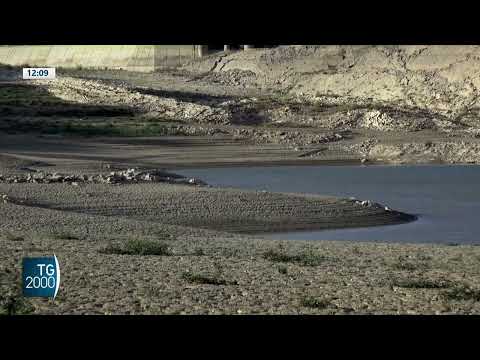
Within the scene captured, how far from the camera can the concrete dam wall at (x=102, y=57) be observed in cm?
6184

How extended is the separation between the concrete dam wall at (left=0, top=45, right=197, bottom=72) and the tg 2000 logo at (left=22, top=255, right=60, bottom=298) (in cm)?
5037

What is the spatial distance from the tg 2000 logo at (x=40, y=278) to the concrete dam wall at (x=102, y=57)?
5037 cm

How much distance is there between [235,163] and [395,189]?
24.1ft

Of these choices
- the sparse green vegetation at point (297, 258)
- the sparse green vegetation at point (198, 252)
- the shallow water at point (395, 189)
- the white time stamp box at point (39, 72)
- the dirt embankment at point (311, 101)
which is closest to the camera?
the sparse green vegetation at point (297, 258)

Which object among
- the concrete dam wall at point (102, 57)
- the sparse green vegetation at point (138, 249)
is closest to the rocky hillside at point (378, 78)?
the concrete dam wall at point (102, 57)

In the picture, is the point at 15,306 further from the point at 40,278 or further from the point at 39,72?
the point at 39,72

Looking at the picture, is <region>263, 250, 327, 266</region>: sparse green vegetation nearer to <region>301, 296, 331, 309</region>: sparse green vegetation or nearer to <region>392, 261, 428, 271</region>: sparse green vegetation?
<region>392, 261, 428, 271</region>: sparse green vegetation

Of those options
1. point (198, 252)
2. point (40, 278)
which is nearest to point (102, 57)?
point (198, 252)

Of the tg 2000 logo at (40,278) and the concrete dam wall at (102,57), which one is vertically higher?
the concrete dam wall at (102,57)

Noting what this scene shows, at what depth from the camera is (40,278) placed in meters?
9.71

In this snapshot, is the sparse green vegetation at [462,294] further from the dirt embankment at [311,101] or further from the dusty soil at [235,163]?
the dirt embankment at [311,101]
